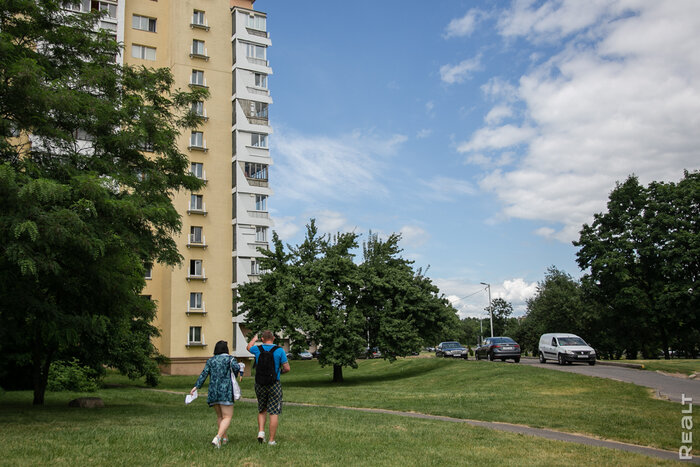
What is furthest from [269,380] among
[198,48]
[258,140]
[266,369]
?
[198,48]

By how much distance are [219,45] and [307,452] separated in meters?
43.2

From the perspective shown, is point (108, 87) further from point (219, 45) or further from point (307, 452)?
point (219, 45)

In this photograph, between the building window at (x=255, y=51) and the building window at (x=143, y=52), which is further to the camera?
the building window at (x=255, y=51)

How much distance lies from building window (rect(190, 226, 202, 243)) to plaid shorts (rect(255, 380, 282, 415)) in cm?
3628

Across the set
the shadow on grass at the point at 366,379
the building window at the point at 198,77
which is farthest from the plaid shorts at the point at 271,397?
the building window at the point at 198,77

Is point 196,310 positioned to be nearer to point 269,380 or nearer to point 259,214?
point 259,214

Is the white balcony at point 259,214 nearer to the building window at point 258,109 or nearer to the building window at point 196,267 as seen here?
the building window at point 196,267

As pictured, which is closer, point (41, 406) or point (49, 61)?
point (49, 61)

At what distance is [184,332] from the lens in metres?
43.3

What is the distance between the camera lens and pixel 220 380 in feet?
31.8

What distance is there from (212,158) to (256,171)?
11.4ft

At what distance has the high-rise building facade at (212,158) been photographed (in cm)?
4391

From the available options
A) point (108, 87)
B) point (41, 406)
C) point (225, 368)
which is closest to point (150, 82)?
point (108, 87)

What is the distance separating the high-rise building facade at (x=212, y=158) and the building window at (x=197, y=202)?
8 cm
